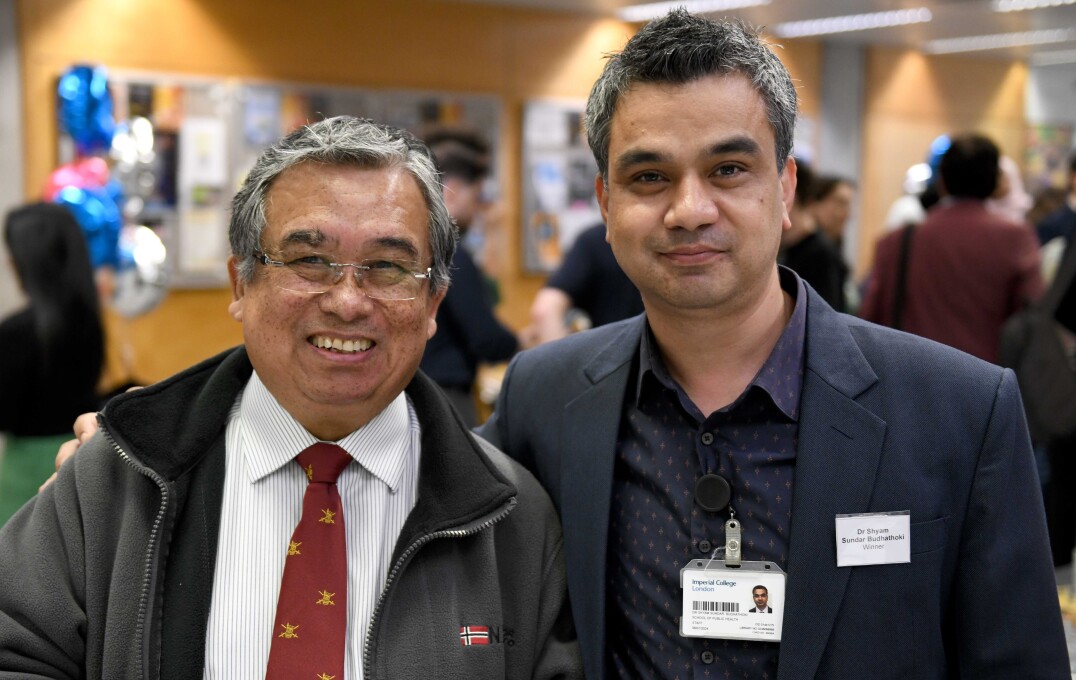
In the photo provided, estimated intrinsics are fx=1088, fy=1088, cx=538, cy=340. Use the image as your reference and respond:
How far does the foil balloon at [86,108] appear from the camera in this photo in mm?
6203

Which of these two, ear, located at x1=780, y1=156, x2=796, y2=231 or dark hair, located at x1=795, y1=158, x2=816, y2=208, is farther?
dark hair, located at x1=795, y1=158, x2=816, y2=208

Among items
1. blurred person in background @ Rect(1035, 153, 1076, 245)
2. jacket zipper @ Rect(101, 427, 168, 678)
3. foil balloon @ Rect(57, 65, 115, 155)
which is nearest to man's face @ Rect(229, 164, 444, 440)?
jacket zipper @ Rect(101, 427, 168, 678)

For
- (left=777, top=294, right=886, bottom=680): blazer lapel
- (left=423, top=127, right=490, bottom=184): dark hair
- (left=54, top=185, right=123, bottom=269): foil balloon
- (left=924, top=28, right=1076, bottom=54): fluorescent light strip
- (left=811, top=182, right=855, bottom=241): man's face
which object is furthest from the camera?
→ (left=924, top=28, right=1076, bottom=54): fluorescent light strip

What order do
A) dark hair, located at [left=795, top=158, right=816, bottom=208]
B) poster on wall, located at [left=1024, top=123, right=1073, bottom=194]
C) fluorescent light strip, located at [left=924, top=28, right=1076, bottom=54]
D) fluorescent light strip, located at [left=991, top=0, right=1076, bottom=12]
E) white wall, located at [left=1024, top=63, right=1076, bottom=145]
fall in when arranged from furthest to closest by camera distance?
poster on wall, located at [left=1024, top=123, right=1073, bottom=194]
white wall, located at [left=1024, top=63, right=1076, bottom=145]
fluorescent light strip, located at [left=924, top=28, right=1076, bottom=54]
fluorescent light strip, located at [left=991, top=0, right=1076, bottom=12]
dark hair, located at [left=795, top=158, right=816, bottom=208]

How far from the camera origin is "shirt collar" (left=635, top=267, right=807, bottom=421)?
1700mm

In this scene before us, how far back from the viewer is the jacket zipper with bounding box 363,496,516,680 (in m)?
1.67

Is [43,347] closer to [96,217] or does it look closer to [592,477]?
[96,217]

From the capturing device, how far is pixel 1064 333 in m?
3.22

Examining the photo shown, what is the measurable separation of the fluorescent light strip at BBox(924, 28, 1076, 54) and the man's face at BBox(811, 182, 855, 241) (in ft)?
18.9

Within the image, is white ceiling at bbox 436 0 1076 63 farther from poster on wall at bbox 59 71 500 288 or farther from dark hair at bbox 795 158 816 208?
dark hair at bbox 795 158 816 208

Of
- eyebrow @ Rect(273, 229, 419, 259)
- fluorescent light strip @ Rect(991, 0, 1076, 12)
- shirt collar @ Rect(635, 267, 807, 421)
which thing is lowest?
shirt collar @ Rect(635, 267, 807, 421)

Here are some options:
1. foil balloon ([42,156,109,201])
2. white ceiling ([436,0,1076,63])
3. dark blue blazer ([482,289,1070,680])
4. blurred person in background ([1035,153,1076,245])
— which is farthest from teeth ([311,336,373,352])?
white ceiling ([436,0,1076,63])

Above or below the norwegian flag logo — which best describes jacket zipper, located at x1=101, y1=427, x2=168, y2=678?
above

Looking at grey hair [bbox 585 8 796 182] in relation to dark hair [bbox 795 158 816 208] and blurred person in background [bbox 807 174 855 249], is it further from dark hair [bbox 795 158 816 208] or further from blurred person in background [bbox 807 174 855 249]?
blurred person in background [bbox 807 174 855 249]
